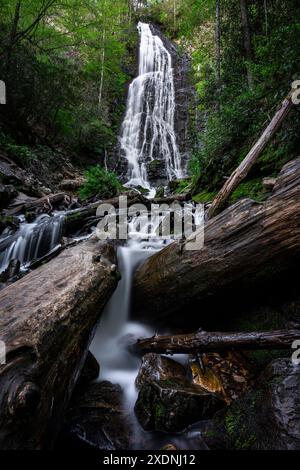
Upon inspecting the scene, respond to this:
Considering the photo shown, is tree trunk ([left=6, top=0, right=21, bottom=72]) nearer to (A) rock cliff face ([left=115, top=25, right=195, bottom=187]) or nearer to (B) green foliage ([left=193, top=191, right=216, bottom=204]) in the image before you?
(A) rock cliff face ([left=115, top=25, right=195, bottom=187])

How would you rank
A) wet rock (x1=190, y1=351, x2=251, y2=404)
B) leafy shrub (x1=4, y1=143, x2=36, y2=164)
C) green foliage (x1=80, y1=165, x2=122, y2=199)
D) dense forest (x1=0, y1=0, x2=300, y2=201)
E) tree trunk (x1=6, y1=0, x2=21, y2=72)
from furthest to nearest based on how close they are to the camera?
leafy shrub (x1=4, y1=143, x2=36, y2=164) → tree trunk (x1=6, y1=0, x2=21, y2=72) → green foliage (x1=80, y1=165, x2=122, y2=199) → dense forest (x1=0, y1=0, x2=300, y2=201) → wet rock (x1=190, y1=351, x2=251, y2=404)

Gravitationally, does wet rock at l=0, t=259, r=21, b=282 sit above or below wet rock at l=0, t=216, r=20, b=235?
below

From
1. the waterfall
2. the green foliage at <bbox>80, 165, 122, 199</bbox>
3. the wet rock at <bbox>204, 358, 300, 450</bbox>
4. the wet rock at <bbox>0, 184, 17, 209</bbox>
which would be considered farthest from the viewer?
the waterfall

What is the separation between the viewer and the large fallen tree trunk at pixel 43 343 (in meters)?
1.56

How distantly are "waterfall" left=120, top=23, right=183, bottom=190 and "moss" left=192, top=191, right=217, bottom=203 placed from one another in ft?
24.8

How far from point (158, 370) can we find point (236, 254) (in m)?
1.39

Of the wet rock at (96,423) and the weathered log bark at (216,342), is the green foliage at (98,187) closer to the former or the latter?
the weathered log bark at (216,342)

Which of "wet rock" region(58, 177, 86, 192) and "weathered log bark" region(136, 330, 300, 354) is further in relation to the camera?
"wet rock" region(58, 177, 86, 192)

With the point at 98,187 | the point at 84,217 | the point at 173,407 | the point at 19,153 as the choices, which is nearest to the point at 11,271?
the point at 84,217

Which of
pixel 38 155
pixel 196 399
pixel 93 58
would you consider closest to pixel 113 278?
pixel 196 399

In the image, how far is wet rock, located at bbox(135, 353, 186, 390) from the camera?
2.62 m
